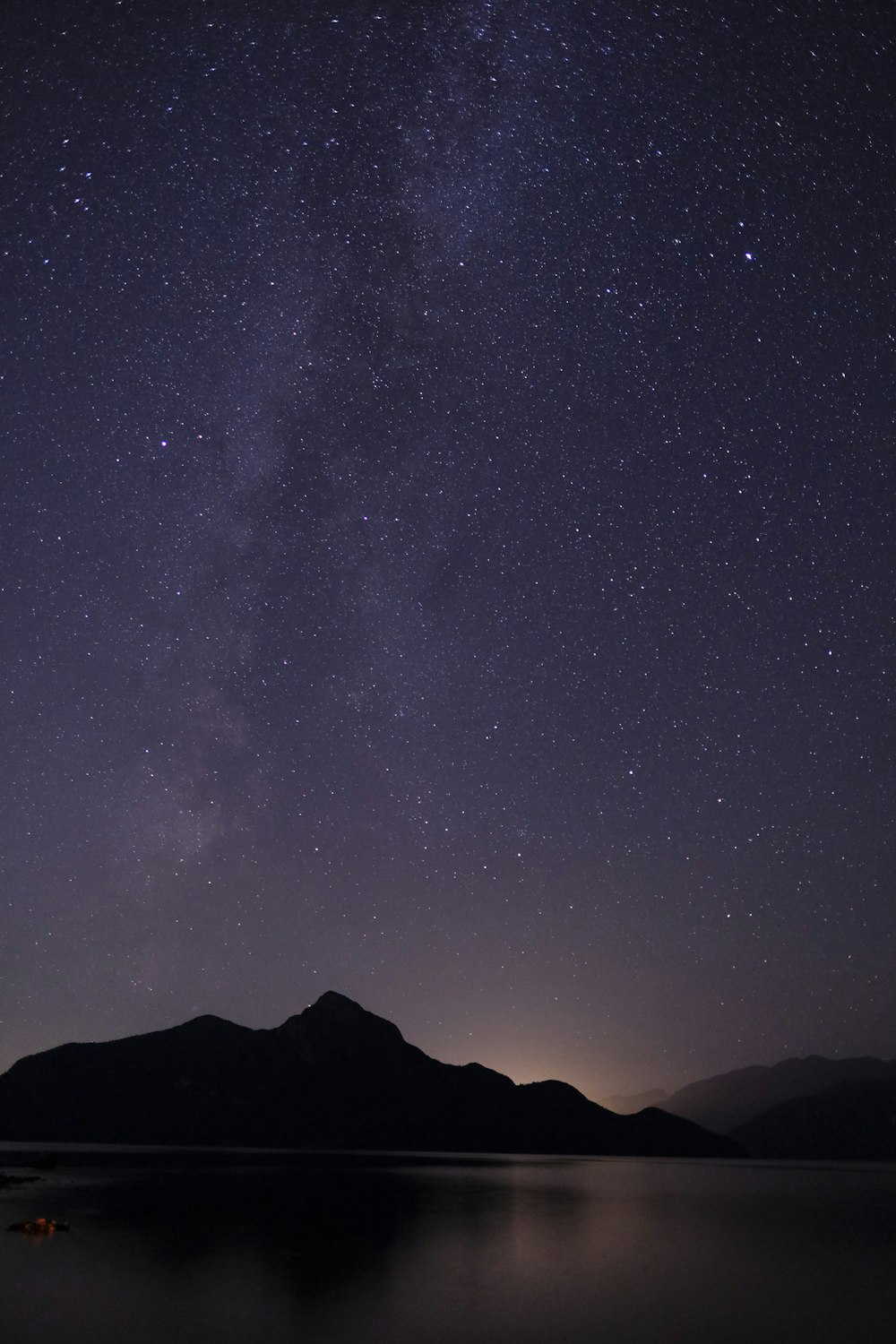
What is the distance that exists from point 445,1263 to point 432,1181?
89435 mm

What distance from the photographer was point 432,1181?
123188 millimetres

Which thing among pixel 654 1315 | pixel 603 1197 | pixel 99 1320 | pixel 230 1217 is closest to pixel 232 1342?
pixel 99 1320

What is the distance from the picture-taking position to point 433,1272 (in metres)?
39.3

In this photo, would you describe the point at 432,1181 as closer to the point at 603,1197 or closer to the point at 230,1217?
the point at 603,1197

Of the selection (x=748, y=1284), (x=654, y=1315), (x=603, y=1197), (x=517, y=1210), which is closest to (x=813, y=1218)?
(x=517, y=1210)

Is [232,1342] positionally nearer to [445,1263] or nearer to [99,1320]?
[99,1320]

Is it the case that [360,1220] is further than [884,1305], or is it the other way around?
[360,1220]

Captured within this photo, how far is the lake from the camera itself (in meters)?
28.0

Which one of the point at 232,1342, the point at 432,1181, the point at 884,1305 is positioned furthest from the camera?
the point at 432,1181

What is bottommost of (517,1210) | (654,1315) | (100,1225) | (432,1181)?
(432,1181)

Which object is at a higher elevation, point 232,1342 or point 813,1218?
point 232,1342

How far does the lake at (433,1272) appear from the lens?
92.0ft

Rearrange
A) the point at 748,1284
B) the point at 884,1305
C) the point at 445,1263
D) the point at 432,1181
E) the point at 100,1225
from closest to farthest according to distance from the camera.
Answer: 1. the point at 884,1305
2. the point at 748,1284
3. the point at 445,1263
4. the point at 100,1225
5. the point at 432,1181

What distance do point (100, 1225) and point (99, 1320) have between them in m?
29.6
